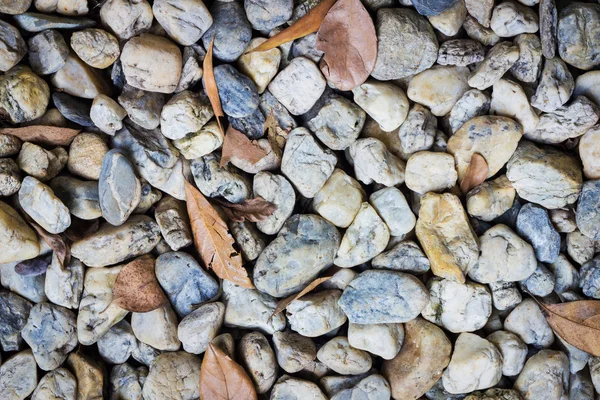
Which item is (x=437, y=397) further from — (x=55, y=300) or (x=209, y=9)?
(x=209, y=9)

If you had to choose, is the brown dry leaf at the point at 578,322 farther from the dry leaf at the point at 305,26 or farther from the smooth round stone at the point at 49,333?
the smooth round stone at the point at 49,333

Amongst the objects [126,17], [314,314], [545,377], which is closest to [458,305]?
[545,377]

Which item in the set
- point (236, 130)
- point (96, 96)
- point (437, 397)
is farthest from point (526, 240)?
point (96, 96)

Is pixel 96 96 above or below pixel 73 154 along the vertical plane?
above

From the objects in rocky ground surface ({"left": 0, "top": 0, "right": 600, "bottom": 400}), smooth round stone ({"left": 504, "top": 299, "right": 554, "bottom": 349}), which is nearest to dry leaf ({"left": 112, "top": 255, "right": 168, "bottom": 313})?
rocky ground surface ({"left": 0, "top": 0, "right": 600, "bottom": 400})

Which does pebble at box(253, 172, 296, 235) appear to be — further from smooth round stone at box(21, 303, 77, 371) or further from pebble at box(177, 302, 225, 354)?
smooth round stone at box(21, 303, 77, 371)
